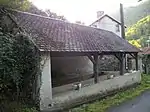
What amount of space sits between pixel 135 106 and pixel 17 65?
6.25 meters

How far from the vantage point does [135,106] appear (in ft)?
40.4

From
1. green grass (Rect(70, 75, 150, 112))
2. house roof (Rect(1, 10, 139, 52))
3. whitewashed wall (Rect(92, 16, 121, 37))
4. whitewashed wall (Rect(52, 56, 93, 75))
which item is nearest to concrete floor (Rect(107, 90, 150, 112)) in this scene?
green grass (Rect(70, 75, 150, 112))

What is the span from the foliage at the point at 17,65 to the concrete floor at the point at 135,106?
408 centimetres

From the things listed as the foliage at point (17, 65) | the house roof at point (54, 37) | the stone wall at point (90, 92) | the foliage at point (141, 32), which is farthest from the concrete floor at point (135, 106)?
the foliage at point (141, 32)

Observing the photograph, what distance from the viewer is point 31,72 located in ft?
34.9

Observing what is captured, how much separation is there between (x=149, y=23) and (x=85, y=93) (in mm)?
44910

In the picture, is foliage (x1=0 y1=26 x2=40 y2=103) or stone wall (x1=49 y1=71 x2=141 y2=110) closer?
foliage (x1=0 y1=26 x2=40 y2=103)

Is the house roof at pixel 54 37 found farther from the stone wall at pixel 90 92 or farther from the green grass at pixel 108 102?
the green grass at pixel 108 102

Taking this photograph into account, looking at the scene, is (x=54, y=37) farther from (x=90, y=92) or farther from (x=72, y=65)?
(x=72, y=65)

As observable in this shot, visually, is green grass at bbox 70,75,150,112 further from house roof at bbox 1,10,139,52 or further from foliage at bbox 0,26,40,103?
house roof at bbox 1,10,139,52

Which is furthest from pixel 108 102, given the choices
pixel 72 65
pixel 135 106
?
pixel 72 65

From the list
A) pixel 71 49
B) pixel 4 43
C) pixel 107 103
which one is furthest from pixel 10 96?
pixel 107 103

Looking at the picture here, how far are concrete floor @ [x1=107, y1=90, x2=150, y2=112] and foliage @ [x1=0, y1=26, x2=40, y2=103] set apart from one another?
4.08 m

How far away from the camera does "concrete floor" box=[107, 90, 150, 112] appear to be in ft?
37.8
